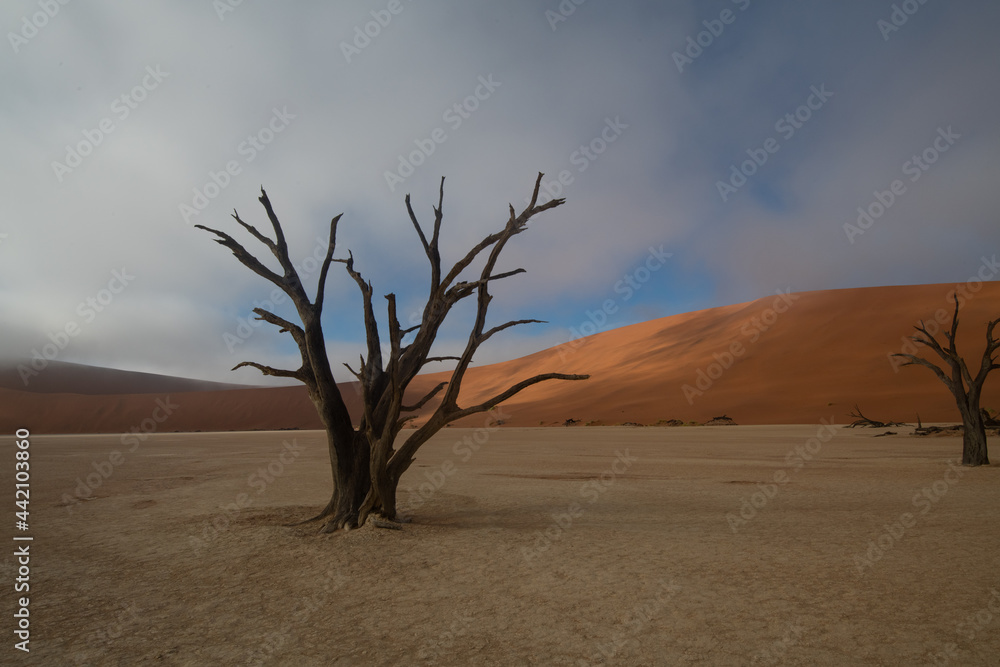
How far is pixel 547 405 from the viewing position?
166ft

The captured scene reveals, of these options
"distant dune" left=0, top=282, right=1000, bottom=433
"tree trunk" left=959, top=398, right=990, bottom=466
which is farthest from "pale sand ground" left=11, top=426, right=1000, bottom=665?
"distant dune" left=0, top=282, right=1000, bottom=433

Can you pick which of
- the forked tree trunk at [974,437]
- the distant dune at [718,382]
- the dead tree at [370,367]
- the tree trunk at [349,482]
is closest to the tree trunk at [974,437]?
the forked tree trunk at [974,437]

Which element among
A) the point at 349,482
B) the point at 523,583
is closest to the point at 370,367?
the point at 349,482

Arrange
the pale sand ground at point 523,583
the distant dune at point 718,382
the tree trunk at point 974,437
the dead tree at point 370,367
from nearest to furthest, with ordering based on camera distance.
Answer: the pale sand ground at point 523,583, the dead tree at point 370,367, the tree trunk at point 974,437, the distant dune at point 718,382

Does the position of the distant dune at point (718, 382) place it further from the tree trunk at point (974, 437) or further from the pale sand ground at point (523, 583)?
the pale sand ground at point (523, 583)

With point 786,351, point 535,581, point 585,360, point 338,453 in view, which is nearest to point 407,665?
point 535,581

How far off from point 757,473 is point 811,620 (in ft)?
30.7

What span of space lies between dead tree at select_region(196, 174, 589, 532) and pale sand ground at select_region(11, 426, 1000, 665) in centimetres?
62

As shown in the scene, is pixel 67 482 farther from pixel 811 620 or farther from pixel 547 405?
pixel 547 405

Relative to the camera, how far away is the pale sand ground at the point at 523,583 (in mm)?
3449

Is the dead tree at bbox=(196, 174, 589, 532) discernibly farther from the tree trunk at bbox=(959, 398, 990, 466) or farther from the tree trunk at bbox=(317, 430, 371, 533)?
the tree trunk at bbox=(959, 398, 990, 466)

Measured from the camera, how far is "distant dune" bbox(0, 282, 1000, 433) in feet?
119

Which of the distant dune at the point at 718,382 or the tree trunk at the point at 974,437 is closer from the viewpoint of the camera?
the tree trunk at the point at 974,437

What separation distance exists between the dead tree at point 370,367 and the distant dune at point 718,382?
31.6 meters
